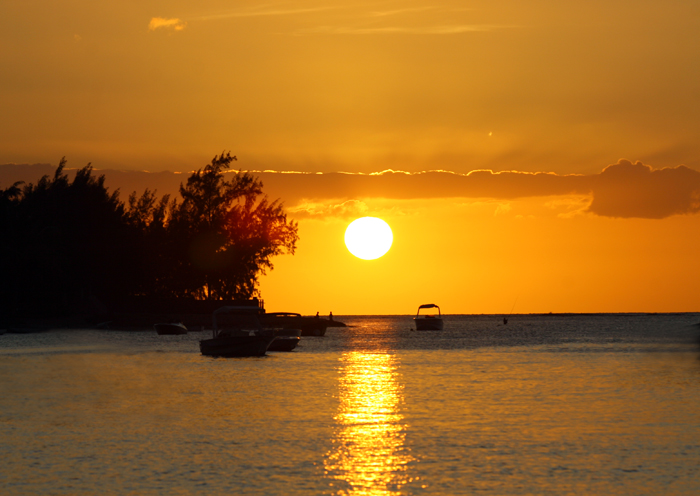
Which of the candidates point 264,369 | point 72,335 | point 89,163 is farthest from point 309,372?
point 89,163

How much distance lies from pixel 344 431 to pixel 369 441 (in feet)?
8.31

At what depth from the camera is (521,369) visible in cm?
6756

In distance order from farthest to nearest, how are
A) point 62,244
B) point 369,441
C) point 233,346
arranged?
point 62,244 → point 233,346 → point 369,441

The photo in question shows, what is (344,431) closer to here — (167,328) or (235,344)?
(235,344)

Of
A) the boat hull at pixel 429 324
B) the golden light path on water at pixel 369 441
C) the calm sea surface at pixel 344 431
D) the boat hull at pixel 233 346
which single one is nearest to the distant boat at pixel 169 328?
the boat hull at pixel 233 346

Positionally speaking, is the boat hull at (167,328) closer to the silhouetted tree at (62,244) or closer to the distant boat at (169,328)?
the distant boat at (169,328)

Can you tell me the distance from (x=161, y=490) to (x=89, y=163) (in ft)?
427

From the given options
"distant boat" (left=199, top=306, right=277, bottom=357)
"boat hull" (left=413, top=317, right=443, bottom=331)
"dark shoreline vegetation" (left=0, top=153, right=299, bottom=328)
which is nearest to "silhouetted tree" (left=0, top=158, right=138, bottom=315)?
"dark shoreline vegetation" (left=0, top=153, right=299, bottom=328)

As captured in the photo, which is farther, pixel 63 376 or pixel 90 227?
pixel 90 227

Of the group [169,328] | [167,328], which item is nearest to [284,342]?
[169,328]

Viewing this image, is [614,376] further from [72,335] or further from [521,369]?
[72,335]

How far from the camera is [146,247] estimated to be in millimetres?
139375

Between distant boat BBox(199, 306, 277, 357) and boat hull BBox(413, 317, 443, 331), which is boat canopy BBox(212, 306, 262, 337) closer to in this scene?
distant boat BBox(199, 306, 277, 357)

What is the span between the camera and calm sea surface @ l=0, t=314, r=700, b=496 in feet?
74.9
